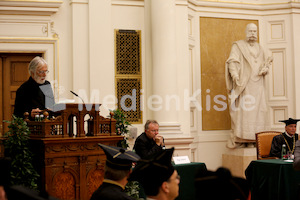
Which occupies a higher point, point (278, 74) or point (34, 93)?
point (278, 74)

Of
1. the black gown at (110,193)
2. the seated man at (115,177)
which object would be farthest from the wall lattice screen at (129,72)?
the black gown at (110,193)

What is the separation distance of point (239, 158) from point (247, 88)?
141 centimetres

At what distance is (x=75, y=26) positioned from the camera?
8430mm

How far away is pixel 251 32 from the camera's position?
938 cm

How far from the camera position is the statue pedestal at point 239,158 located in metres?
9.21

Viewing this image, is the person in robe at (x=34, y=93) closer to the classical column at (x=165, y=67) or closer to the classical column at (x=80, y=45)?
the classical column at (x=80, y=45)

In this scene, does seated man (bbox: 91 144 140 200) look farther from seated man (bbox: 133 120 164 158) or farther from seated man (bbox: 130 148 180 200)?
seated man (bbox: 133 120 164 158)

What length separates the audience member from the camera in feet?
6.81

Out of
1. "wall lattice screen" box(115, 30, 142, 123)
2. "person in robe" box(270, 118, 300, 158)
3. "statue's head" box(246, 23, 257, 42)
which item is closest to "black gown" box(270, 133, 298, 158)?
"person in robe" box(270, 118, 300, 158)

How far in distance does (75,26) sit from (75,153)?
3.90 meters

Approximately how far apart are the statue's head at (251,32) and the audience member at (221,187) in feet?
24.9

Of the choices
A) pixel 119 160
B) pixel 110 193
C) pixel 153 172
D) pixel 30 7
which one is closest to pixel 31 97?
pixel 119 160

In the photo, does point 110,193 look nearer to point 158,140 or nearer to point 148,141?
point 158,140

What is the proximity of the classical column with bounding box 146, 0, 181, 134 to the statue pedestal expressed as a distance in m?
1.54
